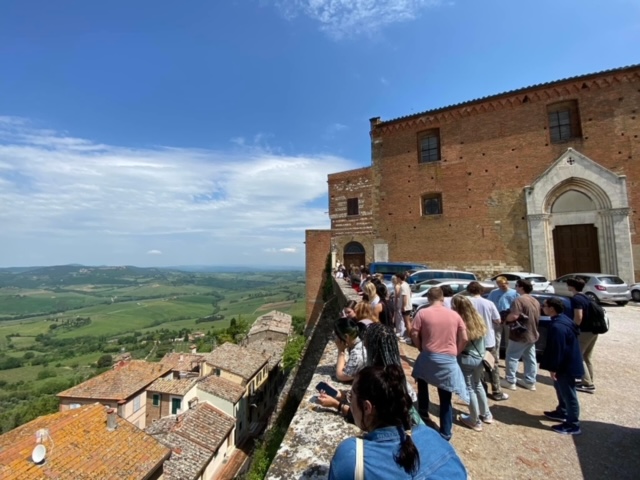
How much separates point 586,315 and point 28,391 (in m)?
76.3

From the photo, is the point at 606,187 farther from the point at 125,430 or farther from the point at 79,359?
the point at 79,359

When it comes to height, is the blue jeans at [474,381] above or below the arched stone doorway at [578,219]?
below

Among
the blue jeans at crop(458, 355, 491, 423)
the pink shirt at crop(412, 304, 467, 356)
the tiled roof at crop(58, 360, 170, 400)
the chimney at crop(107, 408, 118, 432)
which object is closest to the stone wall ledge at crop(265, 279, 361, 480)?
the pink shirt at crop(412, 304, 467, 356)

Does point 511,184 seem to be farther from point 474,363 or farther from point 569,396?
point 474,363

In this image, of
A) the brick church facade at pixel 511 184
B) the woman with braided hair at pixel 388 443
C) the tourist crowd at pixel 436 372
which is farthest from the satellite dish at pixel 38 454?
the brick church facade at pixel 511 184

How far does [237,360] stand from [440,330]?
31319 mm

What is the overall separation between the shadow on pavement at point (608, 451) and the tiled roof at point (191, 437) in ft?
56.5

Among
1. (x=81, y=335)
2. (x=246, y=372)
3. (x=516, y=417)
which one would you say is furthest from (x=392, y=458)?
(x=81, y=335)

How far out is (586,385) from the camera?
5.45m

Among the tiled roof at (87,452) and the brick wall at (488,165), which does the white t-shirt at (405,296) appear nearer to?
the tiled roof at (87,452)

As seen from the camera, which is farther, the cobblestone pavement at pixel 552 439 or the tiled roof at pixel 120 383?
the tiled roof at pixel 120 383

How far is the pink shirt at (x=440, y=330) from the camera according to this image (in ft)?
12.2

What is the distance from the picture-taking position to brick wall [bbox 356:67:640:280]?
56.4 ft

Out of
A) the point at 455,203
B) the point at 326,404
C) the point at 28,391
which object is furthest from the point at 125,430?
the point at 28,391
